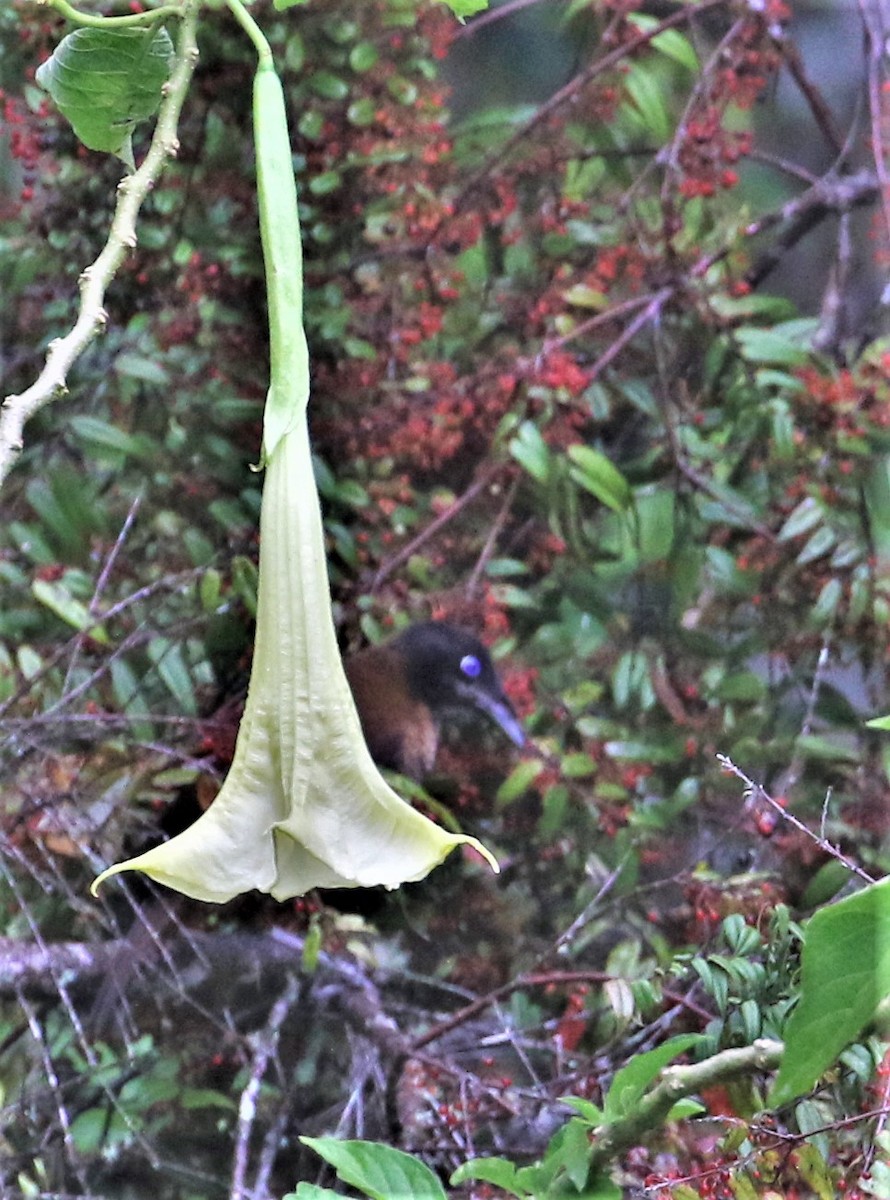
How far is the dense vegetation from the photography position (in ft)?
1.65

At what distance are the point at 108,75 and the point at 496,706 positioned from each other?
33 centimetres

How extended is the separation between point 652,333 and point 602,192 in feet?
0.24

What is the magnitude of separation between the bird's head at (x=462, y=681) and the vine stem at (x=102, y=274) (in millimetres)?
305

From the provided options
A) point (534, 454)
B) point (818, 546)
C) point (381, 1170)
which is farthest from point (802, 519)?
point (381, 1170)

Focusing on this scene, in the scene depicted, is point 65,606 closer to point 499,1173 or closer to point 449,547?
point 449,547

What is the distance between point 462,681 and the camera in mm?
522

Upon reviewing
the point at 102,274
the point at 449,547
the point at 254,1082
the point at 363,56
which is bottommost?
the point at 254,1082

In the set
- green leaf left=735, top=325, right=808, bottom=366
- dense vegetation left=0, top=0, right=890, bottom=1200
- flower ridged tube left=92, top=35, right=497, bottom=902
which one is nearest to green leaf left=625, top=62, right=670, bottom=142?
dense vegetation left=0, top=0, right=890, bottom=1200

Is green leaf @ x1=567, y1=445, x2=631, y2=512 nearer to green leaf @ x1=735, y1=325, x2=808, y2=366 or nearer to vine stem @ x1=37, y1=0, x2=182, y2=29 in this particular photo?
green leaf @ x1=735, y1=325, x2=808, y2=366

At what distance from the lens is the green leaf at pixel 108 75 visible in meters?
0.29

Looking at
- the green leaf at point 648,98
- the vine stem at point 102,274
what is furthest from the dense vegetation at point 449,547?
the vine stem at point 102,274

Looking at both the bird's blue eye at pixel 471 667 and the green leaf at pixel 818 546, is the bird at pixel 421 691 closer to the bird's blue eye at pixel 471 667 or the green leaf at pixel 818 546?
the bird's blue eye at pixel 471 667

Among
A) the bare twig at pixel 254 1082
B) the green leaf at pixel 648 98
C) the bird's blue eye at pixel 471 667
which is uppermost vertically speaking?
the green leaf at pixel 648 98

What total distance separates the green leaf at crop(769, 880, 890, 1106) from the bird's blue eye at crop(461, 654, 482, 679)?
0.91ft
